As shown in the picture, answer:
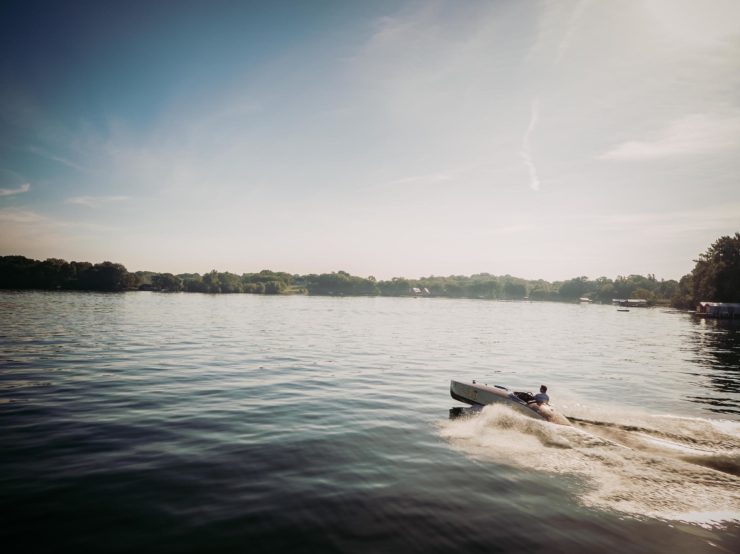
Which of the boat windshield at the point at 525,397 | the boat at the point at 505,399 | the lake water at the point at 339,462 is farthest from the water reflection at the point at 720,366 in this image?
the boat windshield at the point at 525,397

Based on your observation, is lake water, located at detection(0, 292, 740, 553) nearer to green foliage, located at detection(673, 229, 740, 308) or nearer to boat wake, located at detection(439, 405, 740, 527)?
boat wake, located at detection(439, 405, 740, 527)

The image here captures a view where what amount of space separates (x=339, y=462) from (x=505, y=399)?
31.3 ft

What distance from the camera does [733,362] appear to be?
39625 millimetres

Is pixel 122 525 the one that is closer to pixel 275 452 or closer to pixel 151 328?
pixel 275 452

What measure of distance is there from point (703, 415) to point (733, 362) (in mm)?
26831

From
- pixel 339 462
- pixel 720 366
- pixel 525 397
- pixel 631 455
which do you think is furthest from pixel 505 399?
pixel 720 366

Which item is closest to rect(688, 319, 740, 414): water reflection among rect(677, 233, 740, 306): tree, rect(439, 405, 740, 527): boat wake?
rect(439, 405, 740, 527): boat wake

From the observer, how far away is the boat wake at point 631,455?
10836mm

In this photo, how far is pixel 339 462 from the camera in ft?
40.4

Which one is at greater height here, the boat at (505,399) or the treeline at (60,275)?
the treeline at (60,275)

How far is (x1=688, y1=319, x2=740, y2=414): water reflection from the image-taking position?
23859 mm

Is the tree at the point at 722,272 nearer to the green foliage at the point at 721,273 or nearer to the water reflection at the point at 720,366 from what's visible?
the green foliage at the point at 721,273

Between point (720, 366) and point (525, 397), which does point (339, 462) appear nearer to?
point (525, 397)

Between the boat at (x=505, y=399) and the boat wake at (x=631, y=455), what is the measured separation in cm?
39
